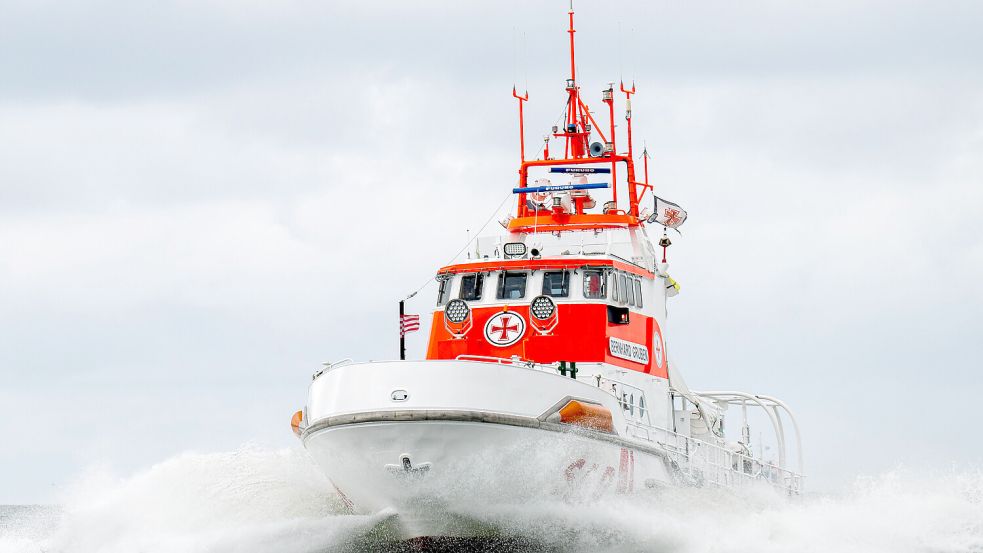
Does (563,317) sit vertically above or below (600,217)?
below

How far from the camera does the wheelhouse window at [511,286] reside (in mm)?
23109

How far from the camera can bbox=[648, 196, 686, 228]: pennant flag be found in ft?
89.2

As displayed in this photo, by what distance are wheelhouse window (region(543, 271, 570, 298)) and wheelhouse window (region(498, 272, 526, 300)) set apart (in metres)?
0.38

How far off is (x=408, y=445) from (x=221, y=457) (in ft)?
17.4

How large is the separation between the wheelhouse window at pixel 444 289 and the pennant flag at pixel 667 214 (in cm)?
510

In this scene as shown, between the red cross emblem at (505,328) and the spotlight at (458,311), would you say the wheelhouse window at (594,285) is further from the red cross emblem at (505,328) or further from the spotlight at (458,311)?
the spotlight at (458,311)

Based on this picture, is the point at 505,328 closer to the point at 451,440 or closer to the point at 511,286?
the point at 511,286

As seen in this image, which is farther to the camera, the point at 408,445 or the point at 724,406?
the point at 724,406

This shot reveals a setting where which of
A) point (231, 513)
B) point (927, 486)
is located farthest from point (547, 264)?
point (927, 486)

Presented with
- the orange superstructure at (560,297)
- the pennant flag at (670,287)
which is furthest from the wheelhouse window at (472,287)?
the pennant flag at (670,287)

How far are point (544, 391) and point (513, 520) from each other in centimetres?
180

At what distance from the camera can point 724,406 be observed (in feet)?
95.1

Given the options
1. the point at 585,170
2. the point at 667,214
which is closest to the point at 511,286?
the point at 585,170

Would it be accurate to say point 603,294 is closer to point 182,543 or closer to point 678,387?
point 678,387
